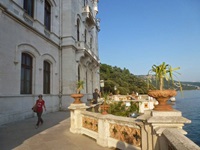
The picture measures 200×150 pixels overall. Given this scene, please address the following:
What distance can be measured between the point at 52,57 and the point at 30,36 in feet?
10.3

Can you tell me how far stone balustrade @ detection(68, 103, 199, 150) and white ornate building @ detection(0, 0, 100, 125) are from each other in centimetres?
451

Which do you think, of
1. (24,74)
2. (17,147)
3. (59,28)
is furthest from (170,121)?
(59,28)

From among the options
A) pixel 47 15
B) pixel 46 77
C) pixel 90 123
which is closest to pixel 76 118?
pixel 90 123

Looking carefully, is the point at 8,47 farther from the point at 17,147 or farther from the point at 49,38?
the point at 17,147

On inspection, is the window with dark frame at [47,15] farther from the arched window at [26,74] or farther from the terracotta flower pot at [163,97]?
the terracotta flower pot at [163,97]

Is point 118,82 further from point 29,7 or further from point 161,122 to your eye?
point 161,122

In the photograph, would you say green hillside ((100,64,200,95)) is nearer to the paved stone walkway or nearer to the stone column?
the paved stone walkway

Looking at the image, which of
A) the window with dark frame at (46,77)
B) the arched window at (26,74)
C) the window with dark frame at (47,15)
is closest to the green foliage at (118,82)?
the window with dark frame at (46,77)

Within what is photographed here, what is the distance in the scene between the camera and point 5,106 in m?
8.51

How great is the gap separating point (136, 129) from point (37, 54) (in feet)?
32.0

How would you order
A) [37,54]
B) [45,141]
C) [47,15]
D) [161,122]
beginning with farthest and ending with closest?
[47,15] → [37,54] → [45,141] → [161,122]

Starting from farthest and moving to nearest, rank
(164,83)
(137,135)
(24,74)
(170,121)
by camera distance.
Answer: (24,74) < (137,135) < (164,83) < (170,121)

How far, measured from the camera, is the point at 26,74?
1081 centimetres

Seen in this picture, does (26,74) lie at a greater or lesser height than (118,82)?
lesser
